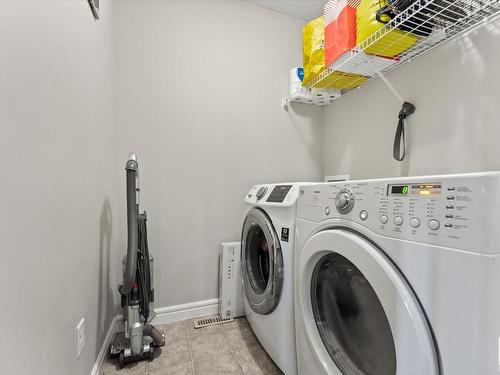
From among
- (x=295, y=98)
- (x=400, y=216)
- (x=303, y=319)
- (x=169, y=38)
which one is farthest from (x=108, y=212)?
(x=295, y=98)

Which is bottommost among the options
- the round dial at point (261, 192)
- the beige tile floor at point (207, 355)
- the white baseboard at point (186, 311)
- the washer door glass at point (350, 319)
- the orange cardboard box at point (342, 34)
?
→ the beige tile floor at point (207, 355)

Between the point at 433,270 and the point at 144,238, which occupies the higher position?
the point at 433,270

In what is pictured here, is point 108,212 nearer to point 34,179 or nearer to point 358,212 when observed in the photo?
point 34,179

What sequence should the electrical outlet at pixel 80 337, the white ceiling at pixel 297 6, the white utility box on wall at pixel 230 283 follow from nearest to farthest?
the electrical outlet at pixel 80 337, the white utility box on wall at pixel 230 283, the white ceiling at pixel 297 6

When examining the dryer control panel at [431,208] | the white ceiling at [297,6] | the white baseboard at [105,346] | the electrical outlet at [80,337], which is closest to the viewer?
the dryer control panel at [431,208]

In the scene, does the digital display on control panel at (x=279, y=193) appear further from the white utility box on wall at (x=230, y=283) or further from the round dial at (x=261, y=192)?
the white utility box on wall at (x=230, y=283)

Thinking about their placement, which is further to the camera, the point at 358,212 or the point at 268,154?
the point at 268,154

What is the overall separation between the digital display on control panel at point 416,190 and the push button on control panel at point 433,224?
Result: 0.20 ft

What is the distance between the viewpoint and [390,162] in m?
1.47

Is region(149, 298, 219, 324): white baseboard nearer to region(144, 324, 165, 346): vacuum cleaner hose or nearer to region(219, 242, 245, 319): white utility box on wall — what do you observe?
region(219, 242, 245, 319): white utility box on wall

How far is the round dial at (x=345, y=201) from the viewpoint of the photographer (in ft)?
2.38

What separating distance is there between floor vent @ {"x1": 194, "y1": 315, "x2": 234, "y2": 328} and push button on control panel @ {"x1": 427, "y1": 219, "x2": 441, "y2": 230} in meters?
1.45

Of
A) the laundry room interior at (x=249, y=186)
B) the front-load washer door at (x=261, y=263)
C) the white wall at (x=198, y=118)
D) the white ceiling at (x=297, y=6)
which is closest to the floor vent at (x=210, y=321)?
the laundry room interior at (x=249, y=186)

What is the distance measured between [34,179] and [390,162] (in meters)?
1.69
